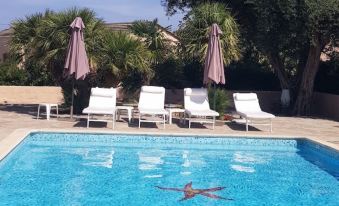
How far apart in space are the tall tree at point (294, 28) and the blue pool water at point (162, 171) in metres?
5.28

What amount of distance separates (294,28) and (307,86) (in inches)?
152

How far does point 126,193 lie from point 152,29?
44.8 feet

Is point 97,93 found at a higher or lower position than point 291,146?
higher

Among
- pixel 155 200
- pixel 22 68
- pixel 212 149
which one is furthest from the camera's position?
pixel 22 68

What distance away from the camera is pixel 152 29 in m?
20.6

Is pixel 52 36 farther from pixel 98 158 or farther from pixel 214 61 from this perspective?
pixel 98 158

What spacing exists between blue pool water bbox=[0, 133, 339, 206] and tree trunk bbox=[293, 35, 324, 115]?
7.13 m

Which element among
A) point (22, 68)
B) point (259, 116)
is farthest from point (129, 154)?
point (22, 68)

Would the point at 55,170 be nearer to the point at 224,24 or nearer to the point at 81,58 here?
the point at 81,58

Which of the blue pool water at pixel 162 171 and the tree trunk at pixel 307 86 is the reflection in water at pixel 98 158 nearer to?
the blue pool water at pixel 162 171

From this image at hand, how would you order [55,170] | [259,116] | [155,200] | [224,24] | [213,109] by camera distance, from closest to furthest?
1. [155,200]
2. [55,170]
3. [259,116]
4. [213,109]
5. [224,24]

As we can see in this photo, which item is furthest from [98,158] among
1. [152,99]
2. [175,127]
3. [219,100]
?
[219,100]

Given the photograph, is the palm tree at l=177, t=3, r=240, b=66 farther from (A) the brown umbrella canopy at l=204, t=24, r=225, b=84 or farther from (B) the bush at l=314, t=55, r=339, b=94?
(B) the bush at l=314, t=55, r=339, b=94

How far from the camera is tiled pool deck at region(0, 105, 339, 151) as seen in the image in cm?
1247
